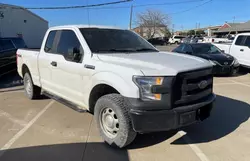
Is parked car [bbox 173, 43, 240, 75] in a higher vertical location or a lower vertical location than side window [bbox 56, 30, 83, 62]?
lower

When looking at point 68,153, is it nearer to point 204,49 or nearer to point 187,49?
point 187,49

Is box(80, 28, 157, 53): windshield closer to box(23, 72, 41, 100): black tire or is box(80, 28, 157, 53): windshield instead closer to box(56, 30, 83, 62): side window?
box(56, 30, 83, 62): side window

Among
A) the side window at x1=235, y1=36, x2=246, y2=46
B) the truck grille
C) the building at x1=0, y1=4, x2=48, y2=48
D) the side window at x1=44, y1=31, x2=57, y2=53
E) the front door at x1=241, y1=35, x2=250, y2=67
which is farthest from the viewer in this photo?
the building at x1=0, y1=4, x2=48, y2=48

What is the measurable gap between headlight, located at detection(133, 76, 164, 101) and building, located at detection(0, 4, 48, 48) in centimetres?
2484

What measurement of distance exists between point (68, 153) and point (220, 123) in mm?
2963

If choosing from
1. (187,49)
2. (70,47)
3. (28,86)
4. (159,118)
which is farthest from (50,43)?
(187,49)

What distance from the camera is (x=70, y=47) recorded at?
15.3ft

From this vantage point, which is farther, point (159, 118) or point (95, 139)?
point (95, 139)

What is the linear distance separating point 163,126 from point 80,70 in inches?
68.5

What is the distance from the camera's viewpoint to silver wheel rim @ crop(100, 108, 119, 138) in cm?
374

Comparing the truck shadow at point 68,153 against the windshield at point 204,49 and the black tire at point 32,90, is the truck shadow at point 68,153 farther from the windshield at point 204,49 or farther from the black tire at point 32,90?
the windshield at point 204,49

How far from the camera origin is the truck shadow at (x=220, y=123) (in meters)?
4.24

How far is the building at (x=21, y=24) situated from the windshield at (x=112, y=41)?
23.0m

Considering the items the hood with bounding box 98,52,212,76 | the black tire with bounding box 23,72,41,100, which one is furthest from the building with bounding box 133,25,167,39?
the hood with bounding box 98,52,212,76
